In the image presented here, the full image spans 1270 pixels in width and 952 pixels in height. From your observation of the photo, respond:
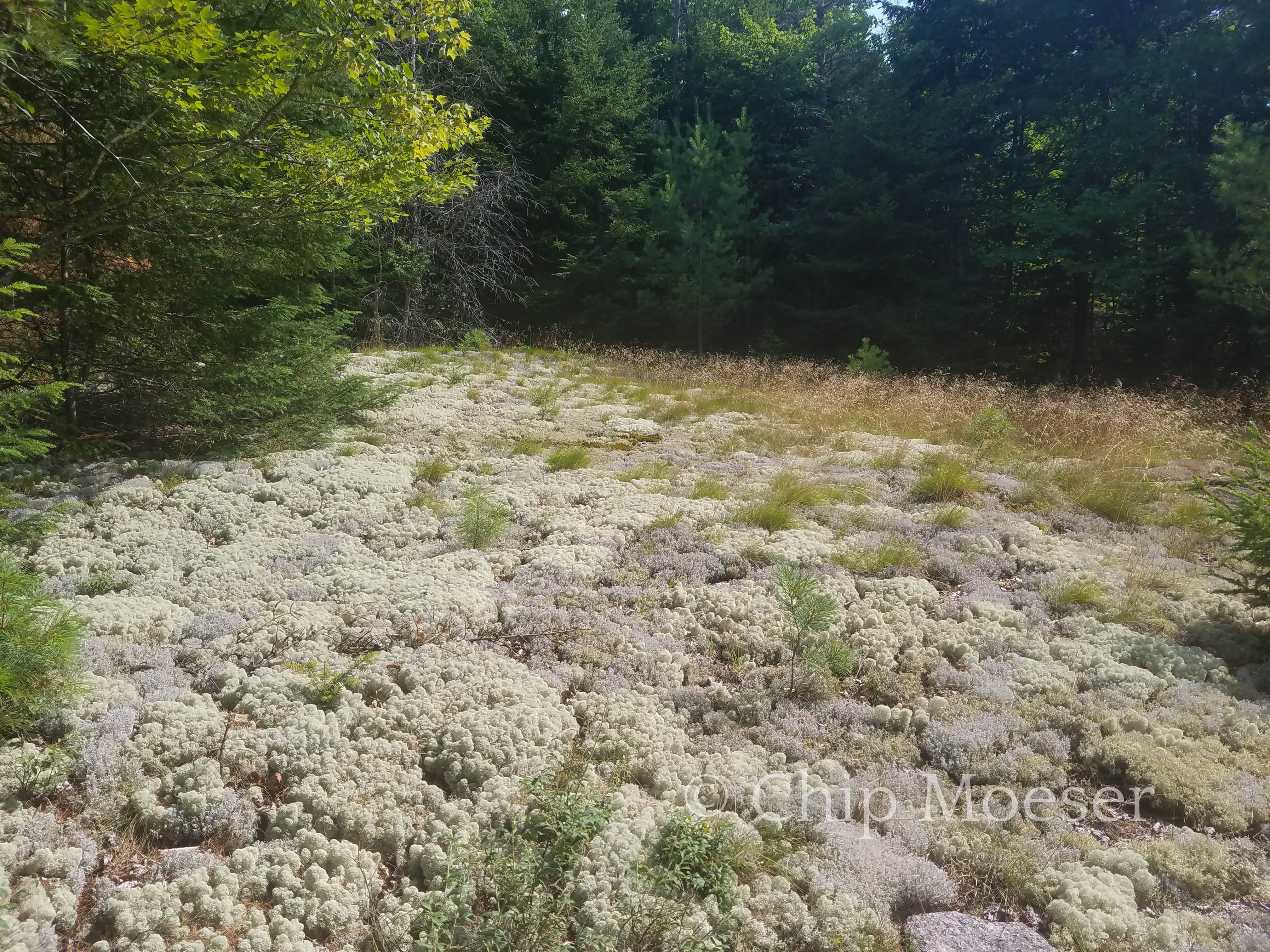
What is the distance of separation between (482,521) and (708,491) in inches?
77.5

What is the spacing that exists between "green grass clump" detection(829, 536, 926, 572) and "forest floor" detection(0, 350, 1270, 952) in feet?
0.11

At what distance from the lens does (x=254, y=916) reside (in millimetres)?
2201

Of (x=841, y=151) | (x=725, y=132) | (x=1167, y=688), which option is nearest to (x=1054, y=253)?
(x=841, y=151)

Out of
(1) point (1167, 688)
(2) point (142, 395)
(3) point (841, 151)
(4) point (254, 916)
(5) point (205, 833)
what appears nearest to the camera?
(4) point (254, 916)

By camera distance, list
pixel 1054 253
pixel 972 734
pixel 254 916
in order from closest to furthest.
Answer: pixel 254 916, pixel 972 734, pixel 1054 253

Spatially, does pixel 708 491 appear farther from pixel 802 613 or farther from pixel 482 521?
pixel 802 613

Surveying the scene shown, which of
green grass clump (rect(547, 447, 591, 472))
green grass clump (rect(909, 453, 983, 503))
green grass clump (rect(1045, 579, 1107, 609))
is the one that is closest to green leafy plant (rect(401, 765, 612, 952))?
green grass clump (rect(1045, 579, 1107, 609))

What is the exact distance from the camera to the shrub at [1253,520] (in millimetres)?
3867

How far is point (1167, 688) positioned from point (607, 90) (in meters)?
21.7

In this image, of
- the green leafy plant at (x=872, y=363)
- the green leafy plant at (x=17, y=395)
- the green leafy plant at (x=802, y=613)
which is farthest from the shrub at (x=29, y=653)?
the green leafy plant at (x=872, y=363)

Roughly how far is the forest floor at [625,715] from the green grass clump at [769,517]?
0.08 ft

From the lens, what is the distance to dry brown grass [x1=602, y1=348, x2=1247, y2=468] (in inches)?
307

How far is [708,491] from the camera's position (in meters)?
5.95

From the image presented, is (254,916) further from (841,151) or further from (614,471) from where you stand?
(841,151)
